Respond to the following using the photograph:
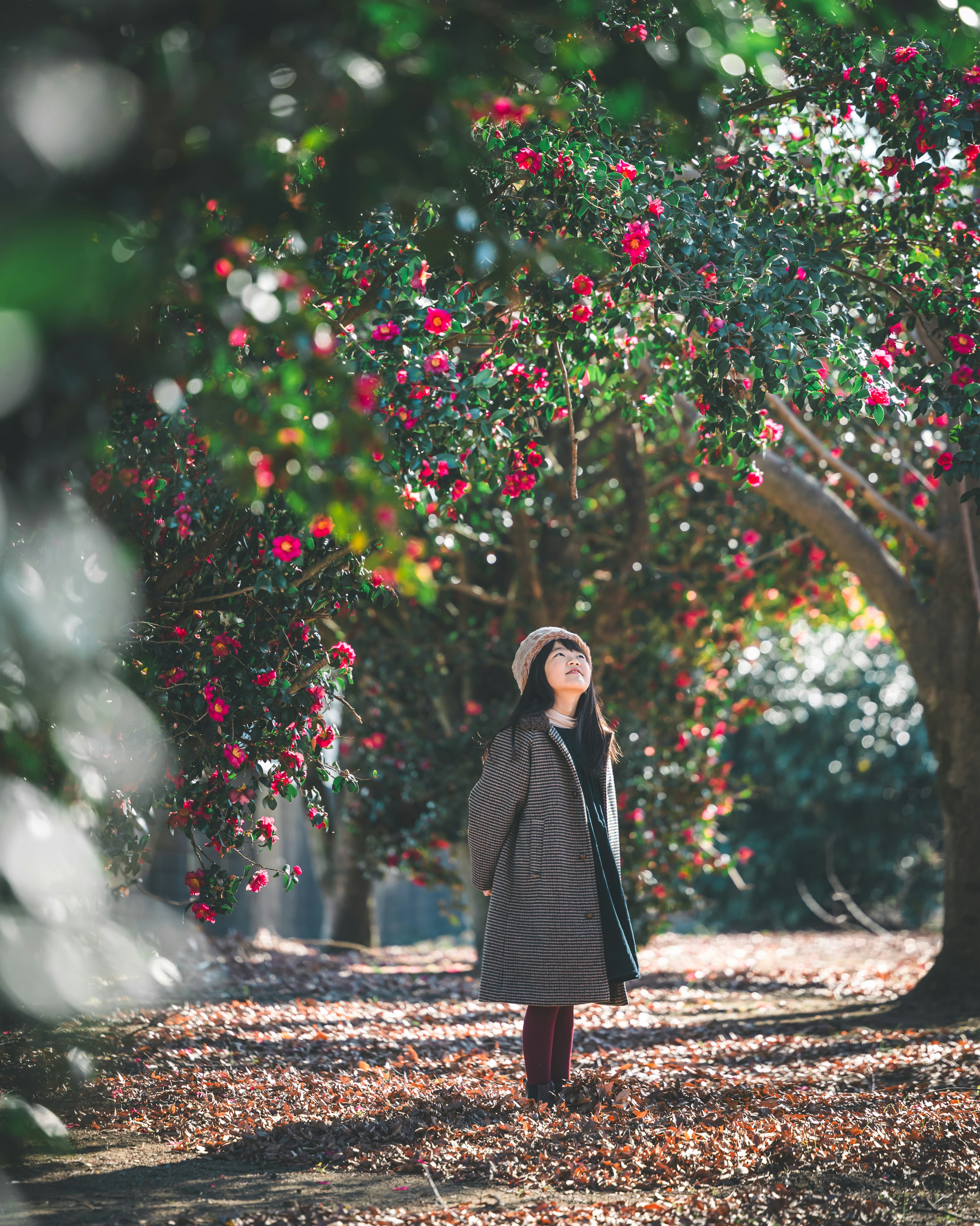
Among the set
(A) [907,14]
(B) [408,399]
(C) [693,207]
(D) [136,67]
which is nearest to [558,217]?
(C) [693,207]

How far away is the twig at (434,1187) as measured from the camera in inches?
107

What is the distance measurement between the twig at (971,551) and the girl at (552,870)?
3268mm

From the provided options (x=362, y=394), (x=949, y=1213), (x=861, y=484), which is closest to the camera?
(x=362, y=394)

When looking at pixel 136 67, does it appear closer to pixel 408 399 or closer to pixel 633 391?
pixel 408 399

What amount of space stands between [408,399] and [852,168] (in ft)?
10.6

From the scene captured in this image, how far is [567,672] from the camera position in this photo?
4051 mm

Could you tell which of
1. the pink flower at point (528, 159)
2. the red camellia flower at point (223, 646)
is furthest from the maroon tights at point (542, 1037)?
the pink flower at point (528, 159)

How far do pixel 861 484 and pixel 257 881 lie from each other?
176 inches

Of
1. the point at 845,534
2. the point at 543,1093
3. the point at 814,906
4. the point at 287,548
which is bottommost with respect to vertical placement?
the point at 543,1093

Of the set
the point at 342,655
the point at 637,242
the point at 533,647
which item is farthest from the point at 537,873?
the point at 637,242

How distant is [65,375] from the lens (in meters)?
1.81

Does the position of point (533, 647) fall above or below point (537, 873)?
above

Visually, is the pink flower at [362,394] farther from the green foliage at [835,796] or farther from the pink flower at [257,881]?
the green foliage at [835,796]

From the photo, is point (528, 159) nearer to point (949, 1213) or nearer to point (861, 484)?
point (949, 1213)
